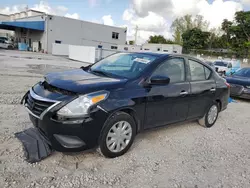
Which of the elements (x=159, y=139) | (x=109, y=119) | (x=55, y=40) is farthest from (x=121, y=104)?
(x=55, y=40)

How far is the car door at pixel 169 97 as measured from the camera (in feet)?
11.7

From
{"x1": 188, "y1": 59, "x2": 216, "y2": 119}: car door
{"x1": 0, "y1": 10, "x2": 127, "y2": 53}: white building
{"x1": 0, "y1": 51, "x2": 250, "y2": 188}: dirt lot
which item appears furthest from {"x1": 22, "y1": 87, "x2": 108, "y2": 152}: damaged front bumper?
{"x1": 0, "y1": 10, "x2": 127, "y2": 53}: white building

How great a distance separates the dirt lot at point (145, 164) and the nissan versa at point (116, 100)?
11.2 inches

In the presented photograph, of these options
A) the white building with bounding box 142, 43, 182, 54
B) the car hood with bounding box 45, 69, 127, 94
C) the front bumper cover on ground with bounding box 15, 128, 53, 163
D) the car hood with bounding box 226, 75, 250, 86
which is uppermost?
the white building with bounding box 142, 43, 182, 54

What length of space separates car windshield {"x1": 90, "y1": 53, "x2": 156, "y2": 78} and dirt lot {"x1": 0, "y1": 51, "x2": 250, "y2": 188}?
1277mm

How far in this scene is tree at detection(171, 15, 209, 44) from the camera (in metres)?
52.4

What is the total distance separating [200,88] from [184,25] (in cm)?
5492

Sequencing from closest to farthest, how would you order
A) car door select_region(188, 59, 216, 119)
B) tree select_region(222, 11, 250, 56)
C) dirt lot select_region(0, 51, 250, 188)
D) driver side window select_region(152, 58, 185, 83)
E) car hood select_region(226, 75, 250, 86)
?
dirt lot select_region(0, 51, 250, 188), driver side window select_region(152, 58, 185, 83), car door select_region(188, 59, 216, 119), car hood select_region(226, 75, 250, 86), tree select_region(222, 11, 250, 56)

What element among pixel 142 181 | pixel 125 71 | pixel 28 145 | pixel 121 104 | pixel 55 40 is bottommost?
pixel 142 181

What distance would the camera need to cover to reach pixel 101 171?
2.93 meters

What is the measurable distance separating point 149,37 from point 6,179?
227 ft

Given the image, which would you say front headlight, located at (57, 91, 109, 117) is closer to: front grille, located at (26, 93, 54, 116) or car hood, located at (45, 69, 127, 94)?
car hood, located at (45, 69, 127, 94)

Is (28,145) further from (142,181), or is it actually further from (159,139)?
(159,139)

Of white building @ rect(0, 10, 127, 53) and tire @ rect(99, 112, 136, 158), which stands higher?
white building @ rect(0, 10, 127, 53)
